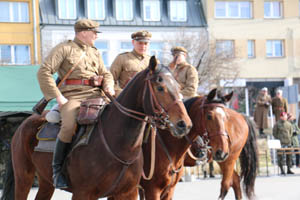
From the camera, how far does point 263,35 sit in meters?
36.4

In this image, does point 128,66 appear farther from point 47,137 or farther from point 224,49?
point 224,49

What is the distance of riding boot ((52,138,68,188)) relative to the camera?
594 centimetres

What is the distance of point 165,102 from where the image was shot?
5.30 meters

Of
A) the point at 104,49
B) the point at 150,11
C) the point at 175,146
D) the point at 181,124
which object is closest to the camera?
the point at 181,124

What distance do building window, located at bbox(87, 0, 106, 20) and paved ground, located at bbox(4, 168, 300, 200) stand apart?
19.7m

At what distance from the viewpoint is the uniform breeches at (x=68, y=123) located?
6.01m

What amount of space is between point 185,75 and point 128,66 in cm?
125

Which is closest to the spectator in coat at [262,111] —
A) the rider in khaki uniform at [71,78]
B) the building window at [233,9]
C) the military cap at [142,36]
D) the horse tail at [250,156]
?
the horse tail at [250,156]

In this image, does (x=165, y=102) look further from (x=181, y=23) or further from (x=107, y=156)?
(x=181, y=23)

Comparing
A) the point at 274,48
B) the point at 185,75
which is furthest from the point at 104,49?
the point at 185,75

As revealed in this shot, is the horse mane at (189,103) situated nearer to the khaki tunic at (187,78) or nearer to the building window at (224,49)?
the khaki tunic at (187,78)

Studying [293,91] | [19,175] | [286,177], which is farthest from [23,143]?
[293,91]

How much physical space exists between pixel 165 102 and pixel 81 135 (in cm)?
125

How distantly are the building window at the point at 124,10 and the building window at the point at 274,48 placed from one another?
9972mm
